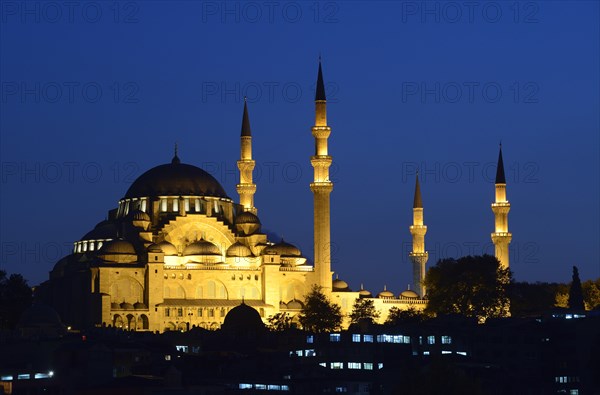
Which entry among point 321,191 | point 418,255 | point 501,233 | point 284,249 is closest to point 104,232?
point 284,249

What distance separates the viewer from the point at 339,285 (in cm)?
12500

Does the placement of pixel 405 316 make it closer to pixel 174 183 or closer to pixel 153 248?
pixel 153 248

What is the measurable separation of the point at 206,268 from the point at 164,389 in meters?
36.7

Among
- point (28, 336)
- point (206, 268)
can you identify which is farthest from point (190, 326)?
point (28, 336)

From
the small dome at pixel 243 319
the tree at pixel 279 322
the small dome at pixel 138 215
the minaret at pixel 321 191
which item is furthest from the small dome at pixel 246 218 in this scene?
the small dome at pixel 243 319

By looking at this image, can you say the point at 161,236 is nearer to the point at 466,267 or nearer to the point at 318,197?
the point at 318,197

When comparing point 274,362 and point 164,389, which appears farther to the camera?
point 274,362

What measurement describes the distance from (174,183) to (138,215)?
4.38 metres

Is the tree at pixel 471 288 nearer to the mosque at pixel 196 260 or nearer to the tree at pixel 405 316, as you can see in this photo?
the tree at pixel 405 316

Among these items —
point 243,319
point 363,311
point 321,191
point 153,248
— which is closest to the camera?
point 243,319

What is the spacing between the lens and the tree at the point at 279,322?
370 ft

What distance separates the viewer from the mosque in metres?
118

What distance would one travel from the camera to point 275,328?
378ft

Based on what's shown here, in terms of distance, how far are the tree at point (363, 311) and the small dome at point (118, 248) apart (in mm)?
14453
